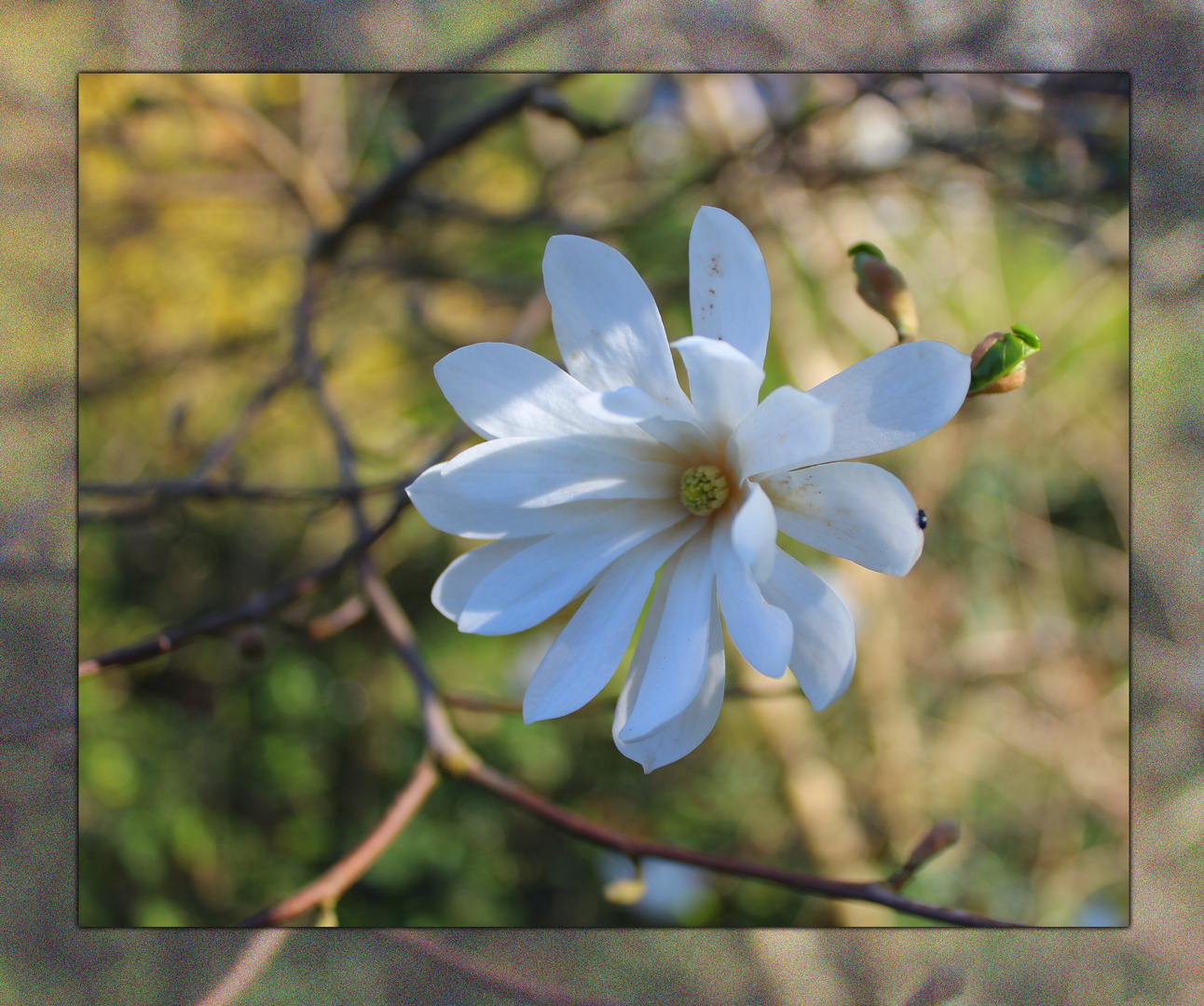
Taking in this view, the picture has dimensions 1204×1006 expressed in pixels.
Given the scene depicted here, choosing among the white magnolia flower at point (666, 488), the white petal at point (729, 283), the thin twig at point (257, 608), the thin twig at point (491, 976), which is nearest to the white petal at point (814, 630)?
the white magnolia flower at point (666, 488)

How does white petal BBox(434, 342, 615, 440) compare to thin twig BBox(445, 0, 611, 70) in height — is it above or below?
below

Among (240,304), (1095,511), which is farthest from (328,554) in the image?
(1095,511)

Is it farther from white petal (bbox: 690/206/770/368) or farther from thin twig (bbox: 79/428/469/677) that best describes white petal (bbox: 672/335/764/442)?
thin twig (bbox: 79/428/469/677)

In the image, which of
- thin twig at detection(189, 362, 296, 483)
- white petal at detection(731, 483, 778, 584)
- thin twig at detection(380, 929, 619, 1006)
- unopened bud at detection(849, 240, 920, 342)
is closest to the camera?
white petal at detection(731, 483, 778, 584)

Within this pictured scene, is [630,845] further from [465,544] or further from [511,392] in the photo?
[465,544]

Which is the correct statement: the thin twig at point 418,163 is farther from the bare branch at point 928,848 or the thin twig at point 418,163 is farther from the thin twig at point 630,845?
the bare branch at point 928,848

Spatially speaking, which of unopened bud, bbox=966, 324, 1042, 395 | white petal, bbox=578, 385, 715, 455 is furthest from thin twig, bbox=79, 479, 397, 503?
unopened bud, bbox=966, 324, 1042, 395
